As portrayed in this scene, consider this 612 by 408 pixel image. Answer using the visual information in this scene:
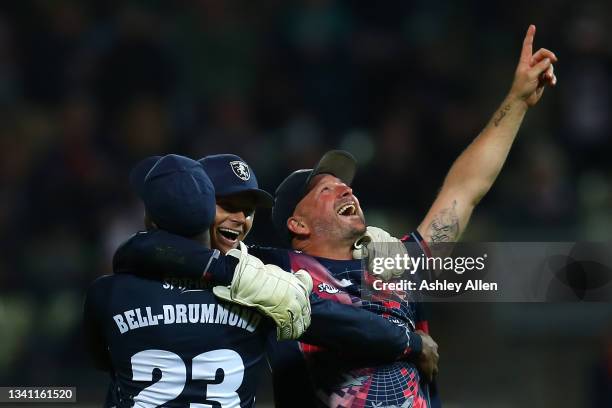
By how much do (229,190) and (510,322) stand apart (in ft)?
11.8

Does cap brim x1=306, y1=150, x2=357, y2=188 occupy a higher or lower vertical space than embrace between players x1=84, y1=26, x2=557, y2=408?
higher

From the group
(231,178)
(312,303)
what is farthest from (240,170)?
(312,303)

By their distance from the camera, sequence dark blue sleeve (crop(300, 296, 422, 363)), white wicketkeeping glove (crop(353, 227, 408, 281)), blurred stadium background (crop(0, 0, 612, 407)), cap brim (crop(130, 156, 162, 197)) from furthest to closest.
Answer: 1. blurred stadium background (crop(0, 0, 612, 407))
2. white wicketkeeping glove (crop(353, 227, 408, 281))
3. cap brim (crop(130, 156, 162, 197))
4. dark blue sleeve (crop(300, 296, 422, 363))

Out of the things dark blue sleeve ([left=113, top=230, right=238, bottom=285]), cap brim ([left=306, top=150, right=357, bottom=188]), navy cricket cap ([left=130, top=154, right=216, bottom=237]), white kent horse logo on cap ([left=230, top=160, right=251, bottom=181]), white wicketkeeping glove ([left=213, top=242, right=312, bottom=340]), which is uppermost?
cap brim ([left=306, top=150, right=357, bottom=188])

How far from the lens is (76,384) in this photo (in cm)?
624

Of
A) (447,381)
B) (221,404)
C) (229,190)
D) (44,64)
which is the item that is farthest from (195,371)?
(44,64)

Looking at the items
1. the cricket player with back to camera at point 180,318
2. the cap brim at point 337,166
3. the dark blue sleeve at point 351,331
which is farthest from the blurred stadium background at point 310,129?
the cricket player with back to camera at point 180,318

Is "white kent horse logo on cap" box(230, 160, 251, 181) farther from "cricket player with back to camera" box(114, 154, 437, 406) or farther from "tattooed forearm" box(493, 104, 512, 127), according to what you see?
"tattooed forearm" box(493, 104, 512, 127)

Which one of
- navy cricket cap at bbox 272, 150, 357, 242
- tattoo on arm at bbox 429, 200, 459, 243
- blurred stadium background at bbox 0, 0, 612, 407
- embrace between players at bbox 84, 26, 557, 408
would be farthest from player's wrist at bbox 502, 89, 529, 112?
blurred stadium background at bbox 0, 0, 612, 407

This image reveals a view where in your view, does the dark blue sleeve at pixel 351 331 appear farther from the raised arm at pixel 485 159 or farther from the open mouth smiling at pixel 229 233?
the raised arm at pixel 485 159

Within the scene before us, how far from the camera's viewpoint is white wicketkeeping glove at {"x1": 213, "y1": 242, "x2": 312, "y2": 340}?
9.65 feet

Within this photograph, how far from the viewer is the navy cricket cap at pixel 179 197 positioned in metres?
2.95

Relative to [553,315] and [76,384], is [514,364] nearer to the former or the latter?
[553,315]

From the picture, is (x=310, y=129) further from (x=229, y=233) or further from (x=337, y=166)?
(x=229, y=233)
